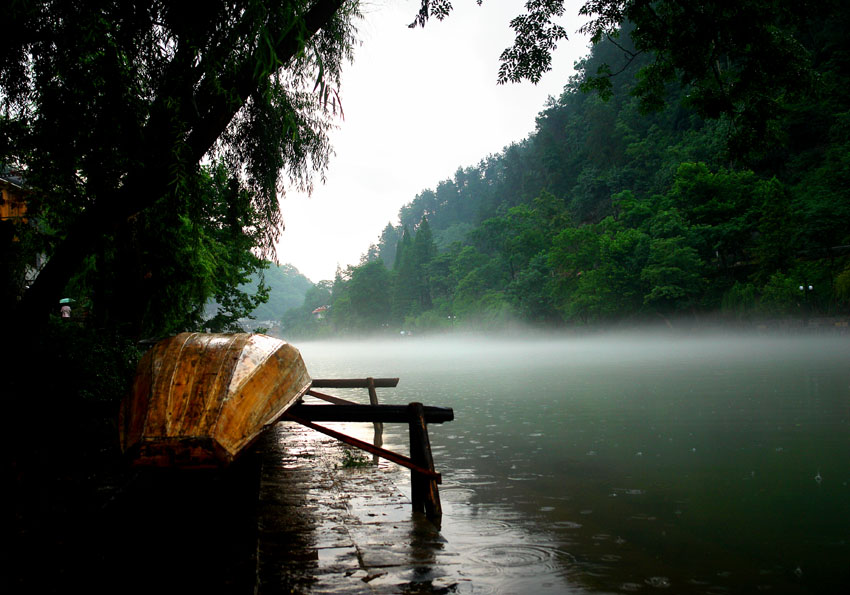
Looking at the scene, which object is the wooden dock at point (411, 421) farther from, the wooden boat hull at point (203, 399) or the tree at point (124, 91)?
the tree at point (124, 91)

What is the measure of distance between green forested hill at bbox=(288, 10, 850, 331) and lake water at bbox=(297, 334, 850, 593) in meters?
4.91

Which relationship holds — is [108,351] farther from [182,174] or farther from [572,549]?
[572,549]

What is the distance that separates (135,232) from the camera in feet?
24.7

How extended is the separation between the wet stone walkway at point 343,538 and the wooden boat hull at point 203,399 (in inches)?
42.4

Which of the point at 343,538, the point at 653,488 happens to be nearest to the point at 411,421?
the point at 343,538

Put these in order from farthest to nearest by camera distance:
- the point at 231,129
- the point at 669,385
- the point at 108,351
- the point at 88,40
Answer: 1. the point at 669,385
2. the point at 108,351
3. the point at 231,129
4. the point at 88,40

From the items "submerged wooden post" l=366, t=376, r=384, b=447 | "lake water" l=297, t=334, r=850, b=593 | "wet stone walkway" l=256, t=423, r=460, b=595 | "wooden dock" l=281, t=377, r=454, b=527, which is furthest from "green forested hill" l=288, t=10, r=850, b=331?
"submerged wooden post" l=366, t=376, r=384, b=447

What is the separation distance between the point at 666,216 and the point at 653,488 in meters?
47.6

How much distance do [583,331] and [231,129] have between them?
60032 millimetres

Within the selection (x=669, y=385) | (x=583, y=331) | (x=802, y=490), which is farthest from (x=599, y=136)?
→ (x=802, y=490)

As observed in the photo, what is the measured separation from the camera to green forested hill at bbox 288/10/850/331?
41.5m

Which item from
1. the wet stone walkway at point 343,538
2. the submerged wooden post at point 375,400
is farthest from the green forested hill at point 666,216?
the submerged wooden post at point 375,400

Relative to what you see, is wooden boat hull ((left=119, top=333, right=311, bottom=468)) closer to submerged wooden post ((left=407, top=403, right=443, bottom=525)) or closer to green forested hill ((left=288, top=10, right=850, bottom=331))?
submerged wooden post ((left=407, top=403, right=443, bottom=525))

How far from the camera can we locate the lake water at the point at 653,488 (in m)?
5.81
